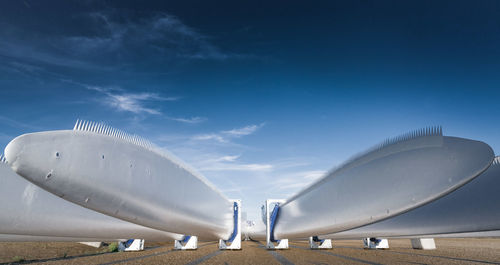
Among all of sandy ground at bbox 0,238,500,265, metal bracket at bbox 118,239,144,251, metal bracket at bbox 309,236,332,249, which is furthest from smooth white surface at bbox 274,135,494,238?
metal bracket at bbox 118,239,144,251

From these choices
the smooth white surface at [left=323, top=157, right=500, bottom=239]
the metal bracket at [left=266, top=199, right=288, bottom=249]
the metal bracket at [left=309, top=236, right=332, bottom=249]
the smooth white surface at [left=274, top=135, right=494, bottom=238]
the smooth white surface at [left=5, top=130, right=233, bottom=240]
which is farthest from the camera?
the metal bracket at [left=309, top=236, right=332, bottom=249]

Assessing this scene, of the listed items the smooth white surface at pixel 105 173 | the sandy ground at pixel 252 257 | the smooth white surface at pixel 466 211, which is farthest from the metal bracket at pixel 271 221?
the smooth white surface at pixel 105 173

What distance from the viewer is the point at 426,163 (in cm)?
454

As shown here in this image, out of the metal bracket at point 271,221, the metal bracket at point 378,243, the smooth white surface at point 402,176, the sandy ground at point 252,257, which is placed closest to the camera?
the smooth white surface at point 402,176

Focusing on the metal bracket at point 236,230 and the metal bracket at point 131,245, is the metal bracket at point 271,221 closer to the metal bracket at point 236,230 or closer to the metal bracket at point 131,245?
the metal bracket at point 236,230

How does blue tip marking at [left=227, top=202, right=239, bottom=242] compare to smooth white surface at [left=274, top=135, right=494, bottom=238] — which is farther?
blue tip marking at [left=227, top=202, right=239, bottom=242]

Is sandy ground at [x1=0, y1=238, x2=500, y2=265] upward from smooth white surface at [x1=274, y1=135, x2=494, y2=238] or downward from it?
downward

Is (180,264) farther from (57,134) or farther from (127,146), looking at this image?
(57,134)

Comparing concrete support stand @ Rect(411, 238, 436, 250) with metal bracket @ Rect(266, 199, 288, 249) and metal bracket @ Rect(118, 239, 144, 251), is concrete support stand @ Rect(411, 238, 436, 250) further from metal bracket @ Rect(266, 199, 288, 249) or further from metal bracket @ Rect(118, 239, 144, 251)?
metal bracket @ Rect(118, 239, 144, 251)

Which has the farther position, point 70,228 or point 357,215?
point 70,228

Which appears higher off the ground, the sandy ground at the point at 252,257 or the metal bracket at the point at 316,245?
the metal bracket at the point at 316,245

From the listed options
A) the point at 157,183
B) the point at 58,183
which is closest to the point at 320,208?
the point at 157,183

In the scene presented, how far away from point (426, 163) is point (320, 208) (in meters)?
2.86

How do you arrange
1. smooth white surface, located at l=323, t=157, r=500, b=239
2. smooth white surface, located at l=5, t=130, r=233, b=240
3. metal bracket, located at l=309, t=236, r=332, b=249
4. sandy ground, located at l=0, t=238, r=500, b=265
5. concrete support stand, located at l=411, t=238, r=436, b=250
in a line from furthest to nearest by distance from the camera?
metal bracket, located at l=309, t=236, r=332, b=249 → concrete support stand, located at l=411, t=238, r=436, b=250 → sandy ground, located at l=0, t=238, r=500, b=265 → smooth white surface, located at l=323, t=157, r=500, b=239 → smooth white surface, located at l=5, t=130, r=233, b=240
